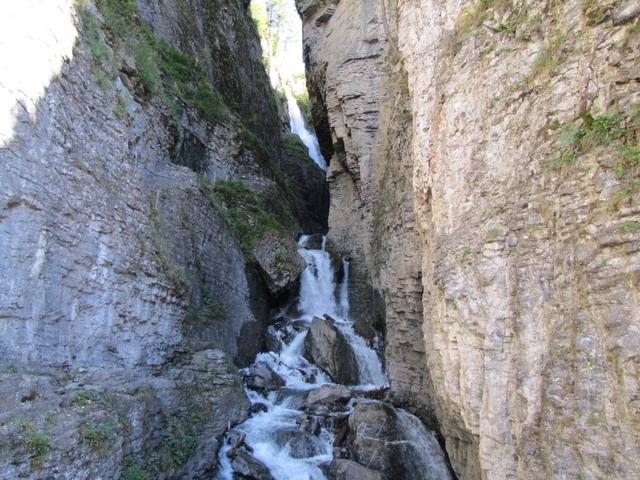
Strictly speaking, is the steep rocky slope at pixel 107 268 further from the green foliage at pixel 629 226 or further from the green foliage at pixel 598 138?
the green foliage at pixel 598 138

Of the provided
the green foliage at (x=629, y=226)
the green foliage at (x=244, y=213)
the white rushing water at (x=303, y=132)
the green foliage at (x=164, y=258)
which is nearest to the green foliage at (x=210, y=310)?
the green foliage at (x=164, y=258)

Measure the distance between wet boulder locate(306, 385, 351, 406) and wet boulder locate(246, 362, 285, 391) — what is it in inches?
47.4

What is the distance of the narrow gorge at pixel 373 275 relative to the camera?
410cm

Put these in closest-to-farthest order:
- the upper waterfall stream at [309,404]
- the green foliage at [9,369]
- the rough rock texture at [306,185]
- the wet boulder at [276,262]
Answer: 1. the green foliage at [9,369]
2. the upper waterfall stream at [309,404]
3. the wet boulder at [276,262]
4. the rough rock texture at [306,185]

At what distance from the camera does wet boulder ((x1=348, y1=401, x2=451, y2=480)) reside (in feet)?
28.3

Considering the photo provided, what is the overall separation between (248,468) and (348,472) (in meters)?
1.81

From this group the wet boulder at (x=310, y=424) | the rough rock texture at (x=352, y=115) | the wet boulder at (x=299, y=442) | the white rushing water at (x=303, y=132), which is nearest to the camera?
the wet boulder at (x=299, y=442)

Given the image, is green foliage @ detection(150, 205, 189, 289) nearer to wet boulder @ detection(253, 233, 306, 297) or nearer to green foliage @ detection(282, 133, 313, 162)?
wet boulder @ detection(253, 233, 306, 297)

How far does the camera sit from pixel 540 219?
465 cm

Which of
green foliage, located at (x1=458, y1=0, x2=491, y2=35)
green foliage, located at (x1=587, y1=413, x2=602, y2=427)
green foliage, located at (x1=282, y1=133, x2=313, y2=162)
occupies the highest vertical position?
green foliage, located at (x1=282, y1=133, x2=313, y2=162)

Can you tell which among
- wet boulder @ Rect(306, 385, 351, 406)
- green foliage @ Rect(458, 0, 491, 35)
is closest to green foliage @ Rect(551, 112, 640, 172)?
green foliage @ Rect(458, 0, 491, 35)

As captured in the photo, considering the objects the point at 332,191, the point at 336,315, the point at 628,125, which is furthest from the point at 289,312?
the point at 628,125

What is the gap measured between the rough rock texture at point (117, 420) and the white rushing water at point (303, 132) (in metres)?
22.8

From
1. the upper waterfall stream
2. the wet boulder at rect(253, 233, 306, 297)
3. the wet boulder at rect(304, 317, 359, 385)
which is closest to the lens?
the upper waterfall stream
